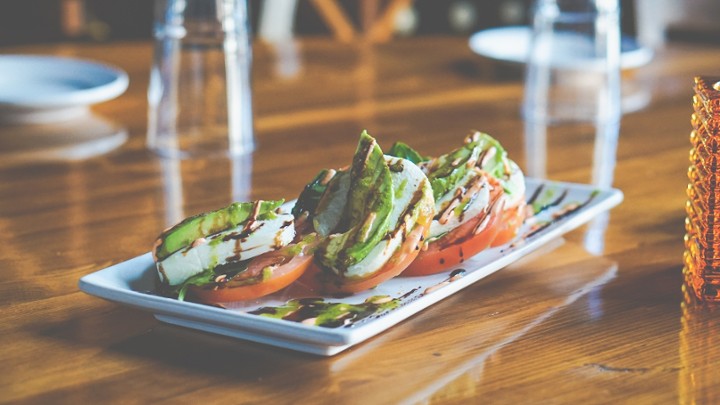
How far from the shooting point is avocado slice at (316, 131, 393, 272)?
2.30 ft

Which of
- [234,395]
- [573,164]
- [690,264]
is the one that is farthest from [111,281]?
[573,164]

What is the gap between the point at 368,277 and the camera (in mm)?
704

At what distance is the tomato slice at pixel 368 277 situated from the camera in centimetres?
71

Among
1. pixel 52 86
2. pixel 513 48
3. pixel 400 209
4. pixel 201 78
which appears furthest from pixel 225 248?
pixel 513 48

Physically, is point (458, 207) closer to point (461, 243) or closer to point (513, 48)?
point (461, 243)

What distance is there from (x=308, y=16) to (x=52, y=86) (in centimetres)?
239

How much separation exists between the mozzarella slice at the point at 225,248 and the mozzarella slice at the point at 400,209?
6 cm

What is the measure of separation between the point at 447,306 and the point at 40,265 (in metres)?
0.35

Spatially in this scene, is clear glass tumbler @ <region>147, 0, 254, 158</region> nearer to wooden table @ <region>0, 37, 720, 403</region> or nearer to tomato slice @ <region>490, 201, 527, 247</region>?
wooden table @ <region>0, 37, 720, 403</region>

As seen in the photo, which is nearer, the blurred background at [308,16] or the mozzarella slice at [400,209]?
the mozzarella slice at [400,209]

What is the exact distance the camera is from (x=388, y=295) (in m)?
0.73

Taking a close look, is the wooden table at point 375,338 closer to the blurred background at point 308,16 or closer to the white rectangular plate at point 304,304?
the white rectangular plate at point 304,304

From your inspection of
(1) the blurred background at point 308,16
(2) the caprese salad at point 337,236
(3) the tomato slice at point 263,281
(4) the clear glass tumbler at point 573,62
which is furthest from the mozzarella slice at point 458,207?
(1) the blurred background at point 308,16

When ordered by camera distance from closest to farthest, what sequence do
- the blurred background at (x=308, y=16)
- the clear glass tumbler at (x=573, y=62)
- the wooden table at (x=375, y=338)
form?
the wooden table at (x=375, y=338) < the clear glass tumbler at (x=573, y=62) < the blurred background at (x=308, y=16)
